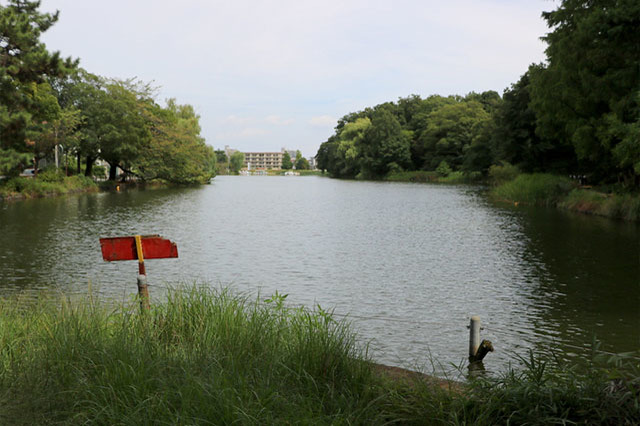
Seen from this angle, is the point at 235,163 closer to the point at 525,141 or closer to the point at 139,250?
the point at 525,141

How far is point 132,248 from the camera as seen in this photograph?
6152mm

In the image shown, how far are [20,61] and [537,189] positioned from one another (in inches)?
1068

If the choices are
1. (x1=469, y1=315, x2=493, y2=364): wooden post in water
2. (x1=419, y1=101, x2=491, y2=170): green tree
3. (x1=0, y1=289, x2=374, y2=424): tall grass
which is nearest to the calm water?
(x1=469, y1=315, x2=493, y2=364): wooden post in water

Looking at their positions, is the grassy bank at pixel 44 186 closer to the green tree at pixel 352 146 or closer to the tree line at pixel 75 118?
the tree line at pixel 75 118

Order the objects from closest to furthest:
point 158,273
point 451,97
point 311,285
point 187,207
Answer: point 311,285, point 158,273, point 187,207, point 451,97

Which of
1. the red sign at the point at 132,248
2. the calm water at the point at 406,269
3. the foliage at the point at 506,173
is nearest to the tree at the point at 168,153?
the calm water at the point at 406,269

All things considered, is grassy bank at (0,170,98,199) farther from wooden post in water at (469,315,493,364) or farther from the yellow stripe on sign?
wooden post in water at (469,315,493,364)

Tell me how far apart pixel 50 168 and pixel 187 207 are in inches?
599

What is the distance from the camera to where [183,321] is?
569 centimetres

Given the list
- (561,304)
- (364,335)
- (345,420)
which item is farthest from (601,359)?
(561,304)

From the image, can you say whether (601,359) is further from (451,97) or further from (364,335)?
(451,97)

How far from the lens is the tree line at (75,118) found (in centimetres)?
2198

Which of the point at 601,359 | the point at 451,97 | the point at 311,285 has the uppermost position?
the point at 451,97

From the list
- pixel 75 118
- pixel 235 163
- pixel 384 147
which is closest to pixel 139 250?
pixel 75 118
